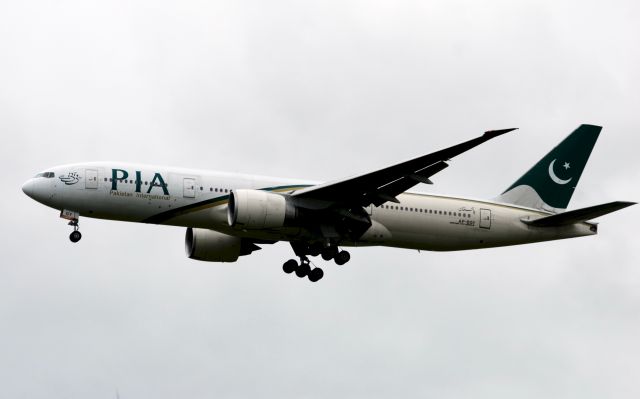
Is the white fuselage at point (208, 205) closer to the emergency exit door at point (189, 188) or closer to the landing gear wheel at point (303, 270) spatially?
the emergency exit door at point (189, 188)

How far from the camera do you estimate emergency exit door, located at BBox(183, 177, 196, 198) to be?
49.4 metres

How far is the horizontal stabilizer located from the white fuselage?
52.0 inches

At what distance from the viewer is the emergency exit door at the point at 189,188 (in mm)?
49438

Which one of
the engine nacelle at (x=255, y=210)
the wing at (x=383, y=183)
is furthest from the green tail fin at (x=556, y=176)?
the engine nacelle at (x=255, y=210)

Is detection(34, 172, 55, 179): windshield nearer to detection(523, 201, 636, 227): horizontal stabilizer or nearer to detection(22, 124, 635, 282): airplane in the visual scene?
detection(22, 124, 635, 282): airplane

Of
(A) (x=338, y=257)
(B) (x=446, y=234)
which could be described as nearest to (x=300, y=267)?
(A) (x=338, y=257)

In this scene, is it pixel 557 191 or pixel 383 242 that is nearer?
pixel 383 242

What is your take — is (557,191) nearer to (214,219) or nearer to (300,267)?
(300,267)

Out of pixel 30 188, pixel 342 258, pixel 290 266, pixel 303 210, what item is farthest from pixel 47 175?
pixel 342 258

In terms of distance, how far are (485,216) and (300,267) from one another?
8027mm

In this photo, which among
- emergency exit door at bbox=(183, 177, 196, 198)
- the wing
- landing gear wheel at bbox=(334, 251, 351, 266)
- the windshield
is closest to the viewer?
the wing

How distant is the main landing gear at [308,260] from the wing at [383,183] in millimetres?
2582

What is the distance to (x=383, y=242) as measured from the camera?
52.2 metres

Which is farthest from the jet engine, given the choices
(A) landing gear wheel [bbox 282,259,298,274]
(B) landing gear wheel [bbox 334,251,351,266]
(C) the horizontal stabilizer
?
(C) the horizontal stabilizer
